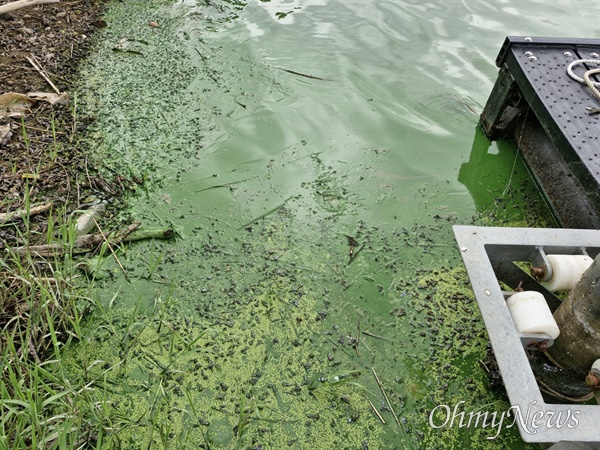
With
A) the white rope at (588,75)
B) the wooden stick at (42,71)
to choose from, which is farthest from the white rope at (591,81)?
the wooden stick at (42,71)

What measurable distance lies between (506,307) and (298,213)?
1.52m

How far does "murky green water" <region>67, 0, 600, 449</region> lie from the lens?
2.21 m

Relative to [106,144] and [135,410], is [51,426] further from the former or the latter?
[106,144]

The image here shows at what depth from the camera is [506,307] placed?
1.84m

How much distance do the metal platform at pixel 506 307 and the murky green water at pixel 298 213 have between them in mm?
555

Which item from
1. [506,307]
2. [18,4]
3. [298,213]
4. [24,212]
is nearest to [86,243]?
[24,212]

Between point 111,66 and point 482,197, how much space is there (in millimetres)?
3171

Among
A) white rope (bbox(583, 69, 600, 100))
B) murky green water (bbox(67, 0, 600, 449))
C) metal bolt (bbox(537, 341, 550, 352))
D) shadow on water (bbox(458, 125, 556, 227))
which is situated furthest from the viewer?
shadow on water (bbox(458, 125, 556, 227))

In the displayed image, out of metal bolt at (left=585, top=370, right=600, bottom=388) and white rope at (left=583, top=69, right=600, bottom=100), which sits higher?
white rope at (left=583, top=69, right=600, bottom=100)

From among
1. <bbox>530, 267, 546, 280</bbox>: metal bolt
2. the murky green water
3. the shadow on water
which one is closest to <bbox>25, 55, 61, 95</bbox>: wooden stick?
the murky green water

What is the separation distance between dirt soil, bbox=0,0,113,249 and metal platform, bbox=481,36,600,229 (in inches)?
108

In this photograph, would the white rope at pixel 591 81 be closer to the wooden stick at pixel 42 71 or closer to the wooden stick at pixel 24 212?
the wooden stick at pixel 24 212

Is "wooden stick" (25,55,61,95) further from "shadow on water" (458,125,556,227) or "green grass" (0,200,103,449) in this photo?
"shadow on water" (458,125,556,227)

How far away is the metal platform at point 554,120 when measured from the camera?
2697 millimetres
